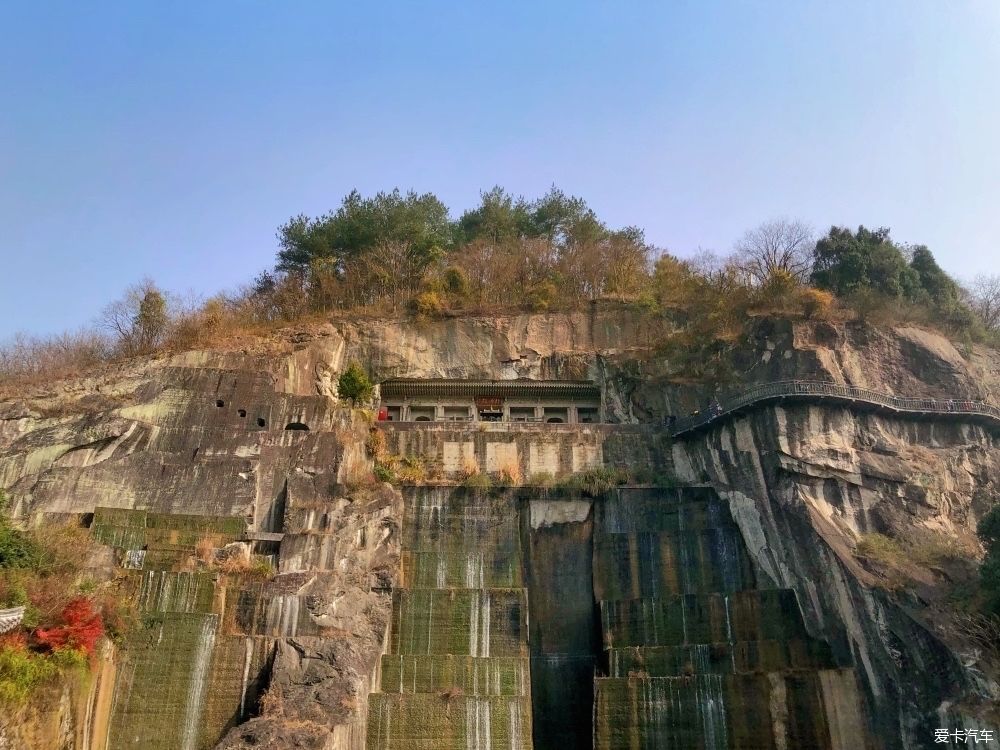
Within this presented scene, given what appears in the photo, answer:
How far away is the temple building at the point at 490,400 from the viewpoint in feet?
108

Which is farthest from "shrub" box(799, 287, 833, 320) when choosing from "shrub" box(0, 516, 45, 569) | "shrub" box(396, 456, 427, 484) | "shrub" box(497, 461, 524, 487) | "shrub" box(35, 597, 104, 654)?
"shrub" box(0, 516, 45, 569)

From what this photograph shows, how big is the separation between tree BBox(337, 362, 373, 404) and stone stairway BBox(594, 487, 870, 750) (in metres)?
10.3

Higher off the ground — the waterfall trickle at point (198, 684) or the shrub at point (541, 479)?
the shrub at point (541, 479)

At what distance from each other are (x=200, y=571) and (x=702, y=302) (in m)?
20.3

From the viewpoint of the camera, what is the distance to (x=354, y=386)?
1207 inches

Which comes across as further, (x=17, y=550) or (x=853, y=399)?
(x=853, y=399)

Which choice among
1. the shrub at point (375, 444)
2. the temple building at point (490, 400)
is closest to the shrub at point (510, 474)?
the shrub at point (375, 444)

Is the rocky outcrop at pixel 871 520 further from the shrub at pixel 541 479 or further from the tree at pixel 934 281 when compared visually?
the tree at pixel 934 281

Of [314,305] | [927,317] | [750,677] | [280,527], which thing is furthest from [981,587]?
[314,305]

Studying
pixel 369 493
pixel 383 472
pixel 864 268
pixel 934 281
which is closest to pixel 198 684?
pixel 369 493

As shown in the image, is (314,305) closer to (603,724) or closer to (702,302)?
(702,302)

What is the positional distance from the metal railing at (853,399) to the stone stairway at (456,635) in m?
7.88

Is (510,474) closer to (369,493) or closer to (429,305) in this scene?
(369,493)

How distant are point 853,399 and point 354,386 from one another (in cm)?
1646
